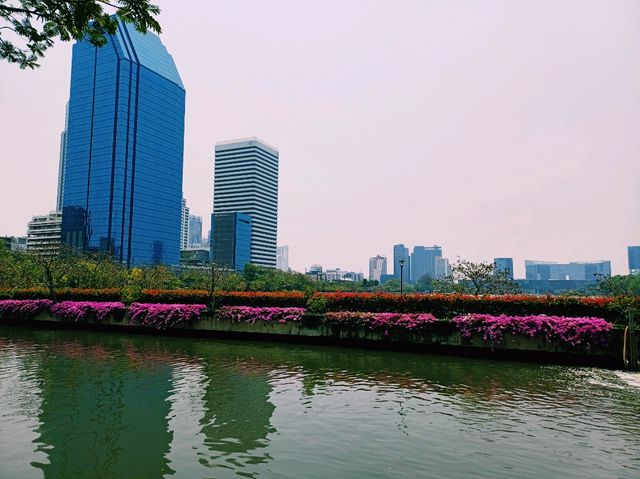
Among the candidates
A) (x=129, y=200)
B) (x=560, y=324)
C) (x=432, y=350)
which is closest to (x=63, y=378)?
(x=432, y=350)

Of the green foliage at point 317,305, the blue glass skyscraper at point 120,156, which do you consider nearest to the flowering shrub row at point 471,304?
the green foliage at point 317,305

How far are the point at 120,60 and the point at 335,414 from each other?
152 meters

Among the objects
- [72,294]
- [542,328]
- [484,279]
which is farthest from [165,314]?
[484,279]

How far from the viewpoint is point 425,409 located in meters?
10.4

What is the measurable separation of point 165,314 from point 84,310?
6.20 metres

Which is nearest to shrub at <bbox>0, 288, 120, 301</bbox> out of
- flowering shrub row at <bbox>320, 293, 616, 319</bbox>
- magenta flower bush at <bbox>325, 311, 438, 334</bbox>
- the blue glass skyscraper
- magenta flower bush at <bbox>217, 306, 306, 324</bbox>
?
magenta flower bush at <bbox>217, 306, 306, 324</bbox>

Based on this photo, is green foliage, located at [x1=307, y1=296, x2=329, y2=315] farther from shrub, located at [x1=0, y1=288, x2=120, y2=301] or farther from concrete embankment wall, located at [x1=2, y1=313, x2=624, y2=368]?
shrub, located at [x1=0, y1=288, x2=120, y2=301]

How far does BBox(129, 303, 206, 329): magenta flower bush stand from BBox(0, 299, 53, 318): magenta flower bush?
7917mm

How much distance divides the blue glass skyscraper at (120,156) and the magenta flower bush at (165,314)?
111460mm

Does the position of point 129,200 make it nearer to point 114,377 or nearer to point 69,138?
point 69,138

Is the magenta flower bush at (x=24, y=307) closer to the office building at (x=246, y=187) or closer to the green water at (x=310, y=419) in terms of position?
the green water at (x=310, y=419)

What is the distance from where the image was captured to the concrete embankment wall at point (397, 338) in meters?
17.0

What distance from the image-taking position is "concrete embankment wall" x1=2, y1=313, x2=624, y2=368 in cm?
1695

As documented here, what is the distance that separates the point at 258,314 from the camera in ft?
76.1
